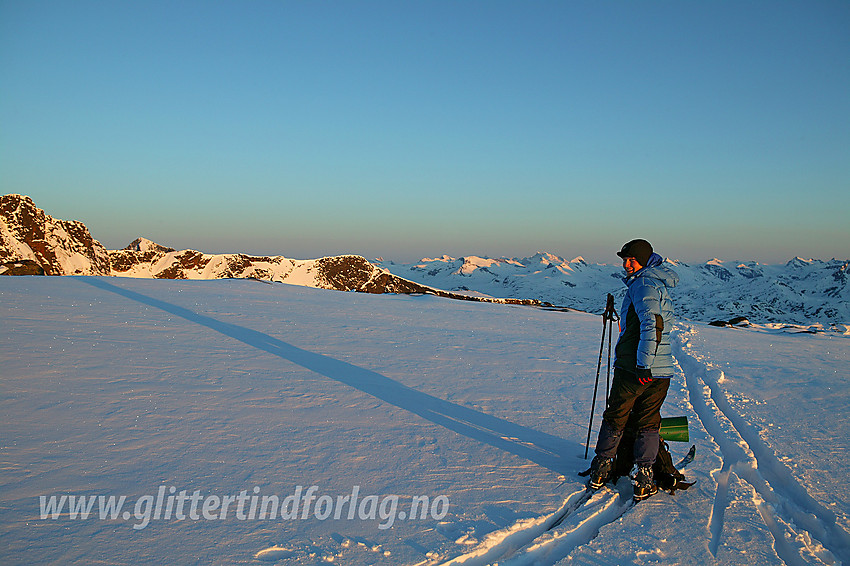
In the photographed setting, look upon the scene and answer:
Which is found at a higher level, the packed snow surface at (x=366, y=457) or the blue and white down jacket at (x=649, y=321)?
the blue and white down jacket at (x=649, y=321)

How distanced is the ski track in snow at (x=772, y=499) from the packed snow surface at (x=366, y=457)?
0.03 metres

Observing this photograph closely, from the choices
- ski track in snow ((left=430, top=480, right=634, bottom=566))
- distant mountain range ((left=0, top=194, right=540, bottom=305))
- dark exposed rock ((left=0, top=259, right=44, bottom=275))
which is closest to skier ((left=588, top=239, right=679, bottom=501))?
ski track in snow ((left=430, top=480, right=634, bottom=566))

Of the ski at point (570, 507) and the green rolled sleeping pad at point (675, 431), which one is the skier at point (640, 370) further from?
the green rolled sleeping pad at point (675, 431)

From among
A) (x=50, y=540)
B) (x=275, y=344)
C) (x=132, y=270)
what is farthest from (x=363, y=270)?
(x=50, y=540)

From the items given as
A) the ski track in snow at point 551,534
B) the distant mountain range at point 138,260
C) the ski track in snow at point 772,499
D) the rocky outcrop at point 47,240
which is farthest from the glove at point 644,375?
the rocky outcrop at point 47,240

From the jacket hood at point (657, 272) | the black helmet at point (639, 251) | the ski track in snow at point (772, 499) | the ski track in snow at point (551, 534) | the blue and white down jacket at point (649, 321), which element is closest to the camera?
the ski track in snow at point (551, 534)

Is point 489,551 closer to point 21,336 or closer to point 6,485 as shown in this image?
point 6,485

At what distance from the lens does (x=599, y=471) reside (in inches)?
184

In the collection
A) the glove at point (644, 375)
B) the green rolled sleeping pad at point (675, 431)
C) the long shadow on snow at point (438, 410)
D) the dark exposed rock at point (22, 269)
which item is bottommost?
the long shadow on snow at point (438, 410)

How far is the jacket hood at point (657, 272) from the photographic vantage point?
4.51 m

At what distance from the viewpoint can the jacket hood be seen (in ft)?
14.8

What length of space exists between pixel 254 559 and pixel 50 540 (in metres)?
1.50

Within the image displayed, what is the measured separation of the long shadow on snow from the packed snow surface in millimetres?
41

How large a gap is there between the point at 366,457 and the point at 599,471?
2.39 metres
